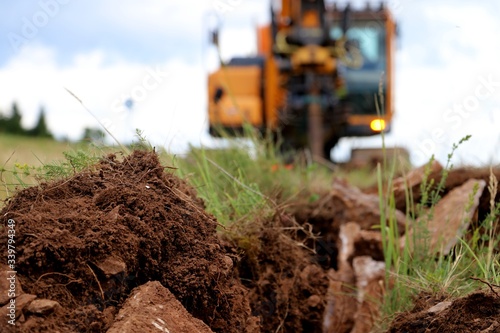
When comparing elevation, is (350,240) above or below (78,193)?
below

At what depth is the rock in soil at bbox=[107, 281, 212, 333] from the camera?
1.81m

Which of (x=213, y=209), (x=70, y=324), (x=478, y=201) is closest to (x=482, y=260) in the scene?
(x=478, y=201)

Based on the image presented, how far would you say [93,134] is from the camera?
2797mm

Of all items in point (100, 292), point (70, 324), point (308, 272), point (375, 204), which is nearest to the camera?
point (70, 324)

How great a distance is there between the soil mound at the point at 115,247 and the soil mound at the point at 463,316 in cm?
57

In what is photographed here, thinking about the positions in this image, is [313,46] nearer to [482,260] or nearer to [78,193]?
[482,260]

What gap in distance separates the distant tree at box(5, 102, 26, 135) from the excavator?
6717 mm

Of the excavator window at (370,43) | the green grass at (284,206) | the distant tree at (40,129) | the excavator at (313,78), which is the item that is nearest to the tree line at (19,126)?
the distant tree at (40,129)

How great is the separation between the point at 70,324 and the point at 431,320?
44.1 inches

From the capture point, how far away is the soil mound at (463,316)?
2055mm

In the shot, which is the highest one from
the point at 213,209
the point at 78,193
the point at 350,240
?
the point at 78,193

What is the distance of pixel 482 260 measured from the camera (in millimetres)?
2781

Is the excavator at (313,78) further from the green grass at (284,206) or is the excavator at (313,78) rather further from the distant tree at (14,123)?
the distant tree at (14,123)

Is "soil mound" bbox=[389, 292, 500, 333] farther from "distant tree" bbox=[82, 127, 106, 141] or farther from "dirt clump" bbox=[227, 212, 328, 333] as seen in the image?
"distant tree" bbox=[82, 127, 106, 141]
